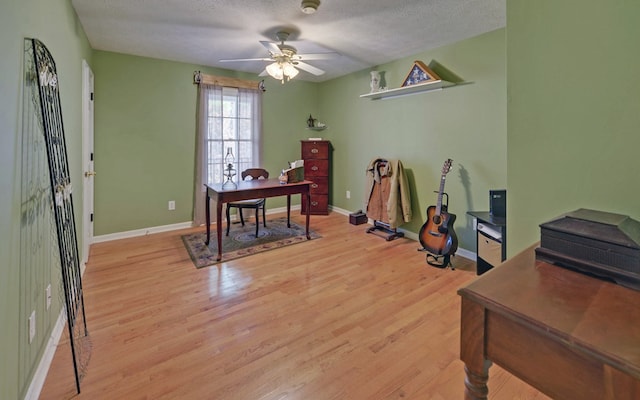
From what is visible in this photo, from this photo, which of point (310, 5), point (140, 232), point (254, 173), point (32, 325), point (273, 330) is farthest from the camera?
point (254, 173)

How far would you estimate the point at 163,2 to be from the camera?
2.46 m

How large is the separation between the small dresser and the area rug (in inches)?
30.6

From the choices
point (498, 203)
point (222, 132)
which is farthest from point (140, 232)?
point (498, 203)

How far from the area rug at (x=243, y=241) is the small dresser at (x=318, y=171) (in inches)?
30.6

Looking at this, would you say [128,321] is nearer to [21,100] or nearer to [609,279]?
[21,100]

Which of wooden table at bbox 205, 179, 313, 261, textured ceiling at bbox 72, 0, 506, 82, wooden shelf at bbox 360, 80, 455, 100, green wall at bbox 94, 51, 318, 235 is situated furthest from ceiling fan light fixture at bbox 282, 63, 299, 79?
green wall at bbox 94, 51, 318, 235

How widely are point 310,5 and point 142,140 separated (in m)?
2.95

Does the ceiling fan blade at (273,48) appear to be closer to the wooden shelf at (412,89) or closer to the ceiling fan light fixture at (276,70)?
the ceiling fan light fixture at (276,70)

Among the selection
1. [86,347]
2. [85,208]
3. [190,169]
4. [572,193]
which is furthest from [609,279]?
[190,169]

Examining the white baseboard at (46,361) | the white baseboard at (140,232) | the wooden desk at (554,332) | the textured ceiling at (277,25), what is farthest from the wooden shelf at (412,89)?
the white baseboard at (46,361)

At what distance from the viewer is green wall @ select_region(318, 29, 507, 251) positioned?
3.08 meters

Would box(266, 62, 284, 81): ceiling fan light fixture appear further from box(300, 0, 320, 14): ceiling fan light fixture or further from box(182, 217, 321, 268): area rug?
box(182, 217, 321, 268): area rug

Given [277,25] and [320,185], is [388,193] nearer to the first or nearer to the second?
[320,185]

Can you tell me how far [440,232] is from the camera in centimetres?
315
